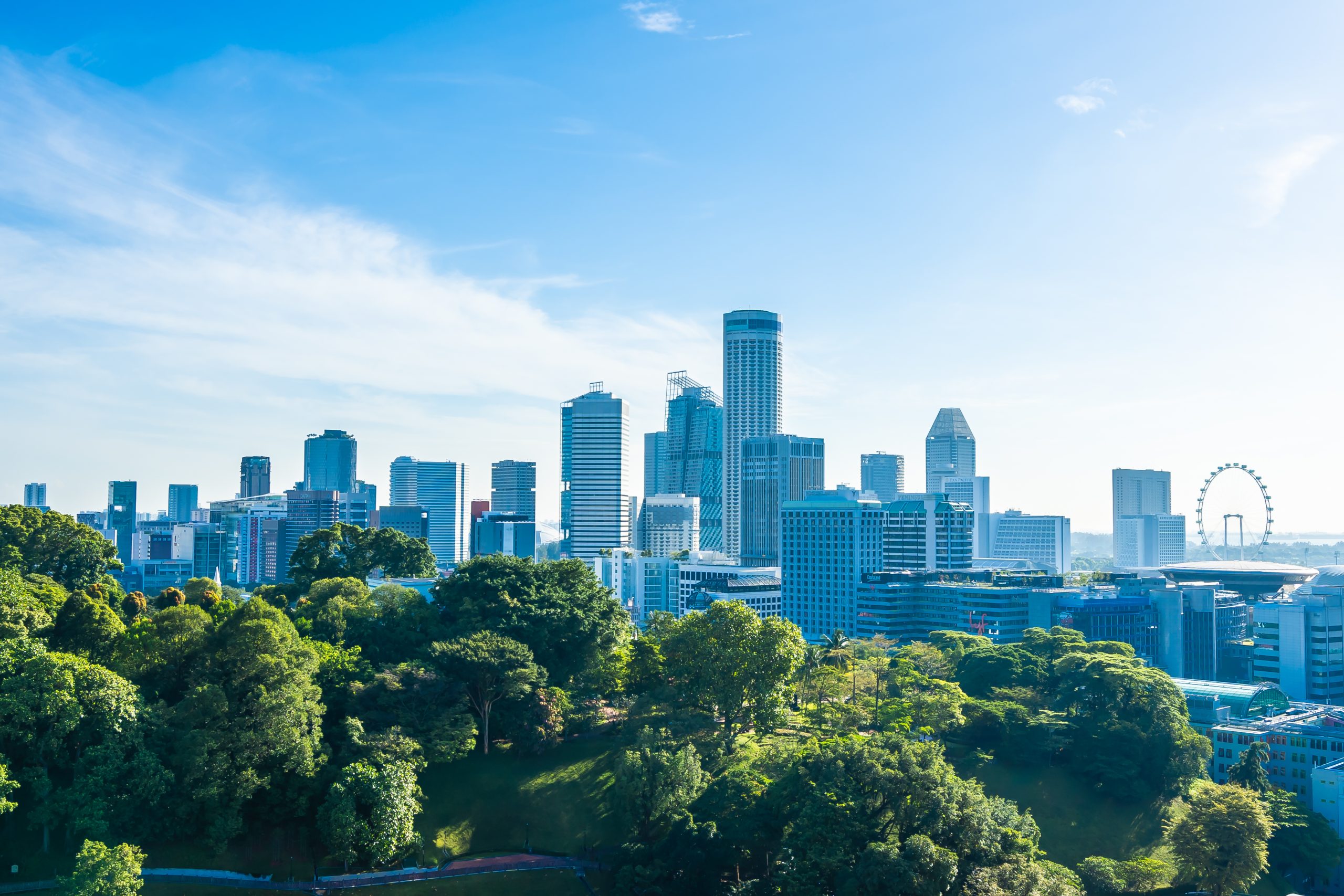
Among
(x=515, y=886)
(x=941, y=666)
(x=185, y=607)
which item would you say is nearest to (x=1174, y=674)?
(x=941, y=666)

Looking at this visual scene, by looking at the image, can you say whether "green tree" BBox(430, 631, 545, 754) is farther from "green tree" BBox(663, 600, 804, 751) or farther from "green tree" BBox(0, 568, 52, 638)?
"green tree" BBox(0, 568, 52, 638)

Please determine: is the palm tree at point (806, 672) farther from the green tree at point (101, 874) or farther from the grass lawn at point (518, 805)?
the green tree at point (101, 874)

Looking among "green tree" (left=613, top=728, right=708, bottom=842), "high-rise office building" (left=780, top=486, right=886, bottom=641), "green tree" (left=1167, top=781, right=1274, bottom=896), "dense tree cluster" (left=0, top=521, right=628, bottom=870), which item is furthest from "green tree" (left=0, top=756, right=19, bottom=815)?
"high-rise office building" (left=780, top=486, right=886, bottom=641)

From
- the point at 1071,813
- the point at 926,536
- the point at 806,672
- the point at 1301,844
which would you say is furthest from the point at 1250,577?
the point at 806,672

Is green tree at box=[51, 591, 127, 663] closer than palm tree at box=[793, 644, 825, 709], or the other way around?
green tree at box=[51, 591, 127, 663]

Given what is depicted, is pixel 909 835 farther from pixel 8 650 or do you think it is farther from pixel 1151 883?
pixel 8 650

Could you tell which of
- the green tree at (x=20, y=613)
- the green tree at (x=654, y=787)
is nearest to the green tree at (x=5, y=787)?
the green tree at (x=20, y=613)
